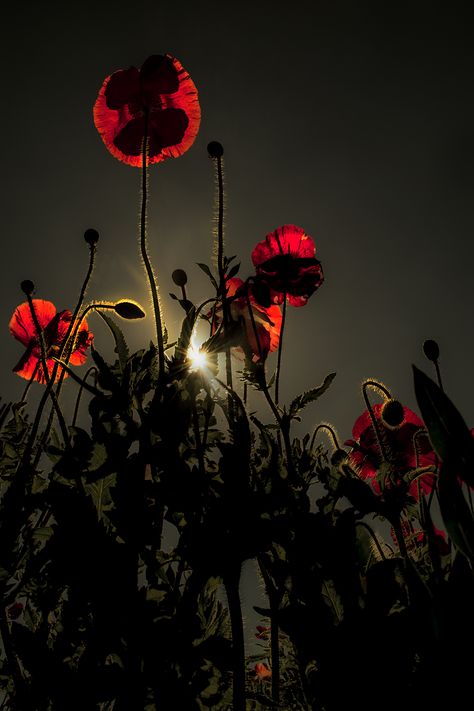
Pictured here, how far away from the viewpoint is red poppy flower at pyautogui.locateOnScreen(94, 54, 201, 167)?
5.73 feet

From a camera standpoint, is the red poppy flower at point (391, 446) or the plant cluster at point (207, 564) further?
the red poppy flower at point (391, 446)

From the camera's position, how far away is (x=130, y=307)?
1552 millimetres

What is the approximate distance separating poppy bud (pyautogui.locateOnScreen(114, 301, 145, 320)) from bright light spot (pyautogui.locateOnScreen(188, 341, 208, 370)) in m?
0.38

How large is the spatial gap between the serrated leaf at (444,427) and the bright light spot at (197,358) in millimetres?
513

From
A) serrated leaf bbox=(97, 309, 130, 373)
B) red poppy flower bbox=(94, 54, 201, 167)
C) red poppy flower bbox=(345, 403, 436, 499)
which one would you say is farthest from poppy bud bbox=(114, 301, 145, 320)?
red poppy flower bbox=(345, 403, 436, 499)

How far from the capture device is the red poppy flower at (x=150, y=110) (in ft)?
5.73

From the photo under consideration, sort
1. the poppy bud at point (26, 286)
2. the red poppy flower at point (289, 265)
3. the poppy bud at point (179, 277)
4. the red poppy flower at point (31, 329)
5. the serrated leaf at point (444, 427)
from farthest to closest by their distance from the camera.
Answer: the red poppy flower at point (31, 329) → the poppy bud at point (26, 286) → the poppy bud at point (179, 277) → the red poppy flower at point (289, 265) → the serrated leaf at point (444, 427)

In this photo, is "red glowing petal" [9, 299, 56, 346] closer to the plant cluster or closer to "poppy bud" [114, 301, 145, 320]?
"poppy bud" [114, 301, 145, 320]

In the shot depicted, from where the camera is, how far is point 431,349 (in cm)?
172

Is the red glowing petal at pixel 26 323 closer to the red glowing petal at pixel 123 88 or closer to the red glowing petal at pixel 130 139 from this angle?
the red glowing petal at pixel 130 139

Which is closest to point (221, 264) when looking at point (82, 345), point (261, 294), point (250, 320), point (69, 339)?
point (261, 294)

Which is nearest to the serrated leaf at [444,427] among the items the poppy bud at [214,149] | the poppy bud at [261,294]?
the poppy bud at [261,294]

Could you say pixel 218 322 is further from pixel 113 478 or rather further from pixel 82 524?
pixel 82 524

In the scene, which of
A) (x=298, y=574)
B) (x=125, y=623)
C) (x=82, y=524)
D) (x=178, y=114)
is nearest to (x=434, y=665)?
(x=298, y=574)
